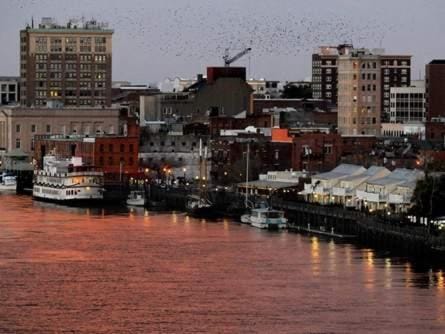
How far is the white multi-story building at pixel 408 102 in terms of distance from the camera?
84.0 m

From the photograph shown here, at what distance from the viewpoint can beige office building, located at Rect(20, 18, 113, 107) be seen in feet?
307

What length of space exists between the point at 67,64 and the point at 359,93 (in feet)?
65.6

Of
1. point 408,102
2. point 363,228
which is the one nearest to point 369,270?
point 363,228

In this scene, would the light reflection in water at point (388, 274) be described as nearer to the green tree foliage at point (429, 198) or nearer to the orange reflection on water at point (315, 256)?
the orange reflection on water at point (315, 256)

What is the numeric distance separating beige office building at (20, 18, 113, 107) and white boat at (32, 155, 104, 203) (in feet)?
88.9

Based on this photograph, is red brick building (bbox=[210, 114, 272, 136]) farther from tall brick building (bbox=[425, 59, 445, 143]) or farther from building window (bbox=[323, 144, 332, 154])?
building window (bbox=[323, 144, 332, 154])

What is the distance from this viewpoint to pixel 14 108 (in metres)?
81.9

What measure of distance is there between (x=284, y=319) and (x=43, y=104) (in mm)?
57354

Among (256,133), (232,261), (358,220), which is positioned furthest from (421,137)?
(232,261)

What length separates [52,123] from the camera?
267ft

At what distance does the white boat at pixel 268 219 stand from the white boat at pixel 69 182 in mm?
13694

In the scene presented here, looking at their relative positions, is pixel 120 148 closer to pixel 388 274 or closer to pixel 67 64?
pixel 67 64

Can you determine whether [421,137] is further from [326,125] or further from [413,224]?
[413,224]

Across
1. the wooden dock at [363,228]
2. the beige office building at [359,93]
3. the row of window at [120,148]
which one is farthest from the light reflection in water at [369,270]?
the beige office building at [359,93]
